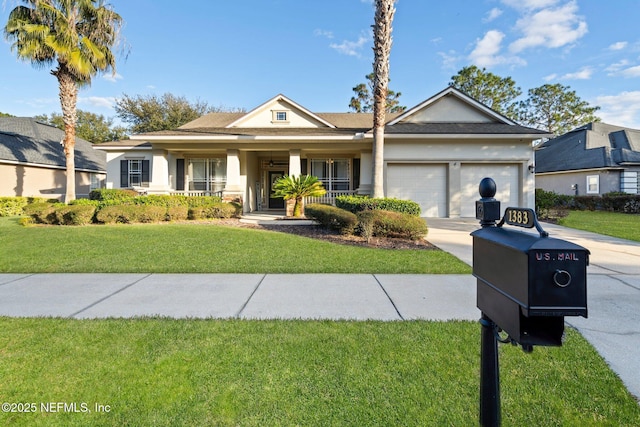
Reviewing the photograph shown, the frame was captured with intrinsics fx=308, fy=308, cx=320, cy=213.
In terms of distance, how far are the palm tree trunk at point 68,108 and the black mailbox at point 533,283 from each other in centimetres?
1794

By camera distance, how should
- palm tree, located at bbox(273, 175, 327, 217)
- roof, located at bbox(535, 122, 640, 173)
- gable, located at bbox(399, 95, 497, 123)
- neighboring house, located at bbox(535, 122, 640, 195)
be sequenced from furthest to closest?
roof, located at bbox(535, 122, 640, 173)
neighboring house, located at bbox(535, 122, 640, 195)
gable, located at bbox(399, 95, 497, 123)
palm tree, located at bbox(273, 175, 327, 217)

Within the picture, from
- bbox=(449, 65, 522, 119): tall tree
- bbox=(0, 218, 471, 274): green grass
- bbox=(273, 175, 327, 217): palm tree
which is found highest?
bbox=(449, 65, 522, 119): tall tree

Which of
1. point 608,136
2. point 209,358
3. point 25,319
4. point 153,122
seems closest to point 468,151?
point 209,358

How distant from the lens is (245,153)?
1650 cm

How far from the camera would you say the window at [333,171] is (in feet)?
56.2

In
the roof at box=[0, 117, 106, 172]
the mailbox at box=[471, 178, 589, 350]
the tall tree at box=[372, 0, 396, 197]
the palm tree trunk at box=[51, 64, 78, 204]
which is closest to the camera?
the mailbox at box=[471, 178, 589, 350]

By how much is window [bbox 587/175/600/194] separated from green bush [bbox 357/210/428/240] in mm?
21432

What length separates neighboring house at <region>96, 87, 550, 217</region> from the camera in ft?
47.4

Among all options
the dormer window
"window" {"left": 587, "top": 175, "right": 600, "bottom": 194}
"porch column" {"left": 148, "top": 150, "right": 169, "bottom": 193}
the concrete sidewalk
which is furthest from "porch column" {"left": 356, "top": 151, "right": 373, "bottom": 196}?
"window" {"left": 587, "top": 175, "right": 600, "bottom": 194}

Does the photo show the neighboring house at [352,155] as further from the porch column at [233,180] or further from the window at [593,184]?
the window at [593,184]

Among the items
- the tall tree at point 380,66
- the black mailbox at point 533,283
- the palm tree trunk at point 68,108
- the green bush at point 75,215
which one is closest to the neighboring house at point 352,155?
the palm tree trunk at point 68,108

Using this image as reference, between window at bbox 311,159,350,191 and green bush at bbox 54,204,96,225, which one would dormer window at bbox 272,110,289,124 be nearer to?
window at bbox 311,159,350,191

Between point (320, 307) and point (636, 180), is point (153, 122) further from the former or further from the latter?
point (636, 180)

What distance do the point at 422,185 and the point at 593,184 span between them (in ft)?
54.7
